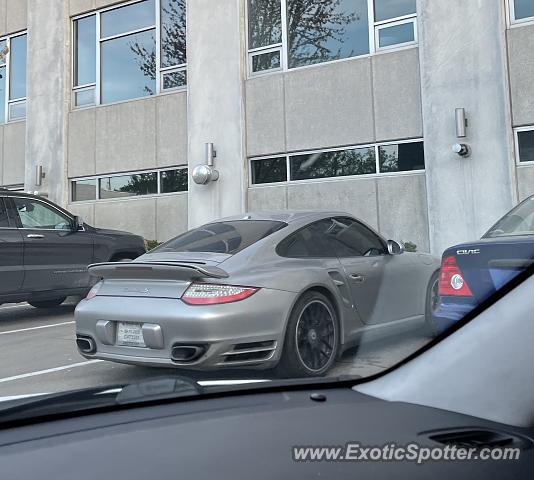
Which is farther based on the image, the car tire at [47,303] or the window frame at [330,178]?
the window frame at [330,178]

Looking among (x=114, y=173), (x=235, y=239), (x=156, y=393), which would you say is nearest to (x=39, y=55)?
(x=114, y=173)

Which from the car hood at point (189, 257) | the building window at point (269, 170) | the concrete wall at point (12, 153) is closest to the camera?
the car hood at point (189, 257)

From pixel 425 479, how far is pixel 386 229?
23.7ft

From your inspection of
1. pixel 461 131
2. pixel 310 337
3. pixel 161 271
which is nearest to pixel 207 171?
pixel 461 131

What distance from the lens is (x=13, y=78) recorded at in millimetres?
18734

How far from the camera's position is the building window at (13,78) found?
60.4 ft

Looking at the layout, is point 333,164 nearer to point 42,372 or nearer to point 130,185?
point 130,185

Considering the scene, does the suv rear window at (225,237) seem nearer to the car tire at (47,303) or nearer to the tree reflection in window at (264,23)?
the car tire at (47,303)

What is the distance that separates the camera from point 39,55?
57.7 feet

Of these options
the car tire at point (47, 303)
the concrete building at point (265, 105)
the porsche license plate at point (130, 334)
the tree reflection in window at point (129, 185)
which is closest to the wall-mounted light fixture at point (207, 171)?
the concrete building at point (265, 105)

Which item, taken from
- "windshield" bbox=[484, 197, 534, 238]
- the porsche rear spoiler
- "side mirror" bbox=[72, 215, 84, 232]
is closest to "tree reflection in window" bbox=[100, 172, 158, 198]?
"side mirror" bbox=[72, 215, 84, 232]

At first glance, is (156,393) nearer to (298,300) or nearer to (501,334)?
(501,334)

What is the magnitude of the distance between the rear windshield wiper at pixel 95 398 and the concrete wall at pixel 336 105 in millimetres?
9514

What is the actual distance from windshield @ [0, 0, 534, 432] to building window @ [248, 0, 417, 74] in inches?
1.8
